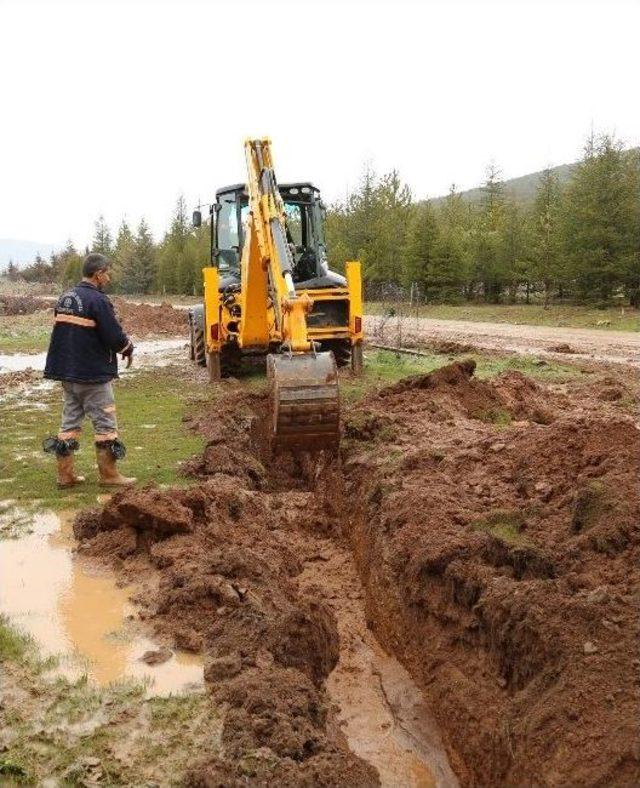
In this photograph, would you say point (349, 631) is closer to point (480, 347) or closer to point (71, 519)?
point (71, 519)

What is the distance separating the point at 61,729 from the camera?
3.23m

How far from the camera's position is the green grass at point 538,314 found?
23.1 m

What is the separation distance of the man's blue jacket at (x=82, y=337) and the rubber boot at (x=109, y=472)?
0.67m

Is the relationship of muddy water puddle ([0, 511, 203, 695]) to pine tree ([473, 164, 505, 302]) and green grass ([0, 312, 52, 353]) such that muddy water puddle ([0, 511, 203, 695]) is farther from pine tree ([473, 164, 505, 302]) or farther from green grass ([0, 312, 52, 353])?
pine tree ([473, 164, 505, 302])

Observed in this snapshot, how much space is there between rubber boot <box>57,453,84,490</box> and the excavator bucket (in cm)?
183

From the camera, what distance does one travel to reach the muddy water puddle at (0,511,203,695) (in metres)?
3.74

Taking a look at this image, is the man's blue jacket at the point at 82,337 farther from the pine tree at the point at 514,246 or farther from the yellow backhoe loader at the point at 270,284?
the pine tree at the point at 514,246

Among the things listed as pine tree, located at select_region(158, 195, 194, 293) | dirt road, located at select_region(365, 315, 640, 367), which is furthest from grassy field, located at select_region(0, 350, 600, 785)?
pine tree, located at select_region(158, 195, 194, 293)

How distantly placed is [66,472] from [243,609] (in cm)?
311

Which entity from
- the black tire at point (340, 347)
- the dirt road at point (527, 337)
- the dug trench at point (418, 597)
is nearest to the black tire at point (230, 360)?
the black tire at point (340, 347)

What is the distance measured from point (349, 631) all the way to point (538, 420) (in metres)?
4.54

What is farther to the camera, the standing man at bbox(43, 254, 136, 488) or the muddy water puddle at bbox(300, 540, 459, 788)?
the standing man at bbox(43, 254, 136, 488)

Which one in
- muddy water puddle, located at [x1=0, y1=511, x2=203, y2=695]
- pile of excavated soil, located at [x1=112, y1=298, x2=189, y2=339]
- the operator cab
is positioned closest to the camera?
muddy water puddle, located at [x1=0, y1=511, x2=203, y2=695]

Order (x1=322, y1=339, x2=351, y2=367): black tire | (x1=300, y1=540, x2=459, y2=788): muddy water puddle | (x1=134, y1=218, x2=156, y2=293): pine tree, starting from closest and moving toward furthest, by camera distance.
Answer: (x1=300, y1=540, x2=459, y2=788): muddy water puddle, (x1=322, y1=339, x2=351, y2=367): black tire, (x1=134, y1=218, x2=156, y2=293): pine tree
